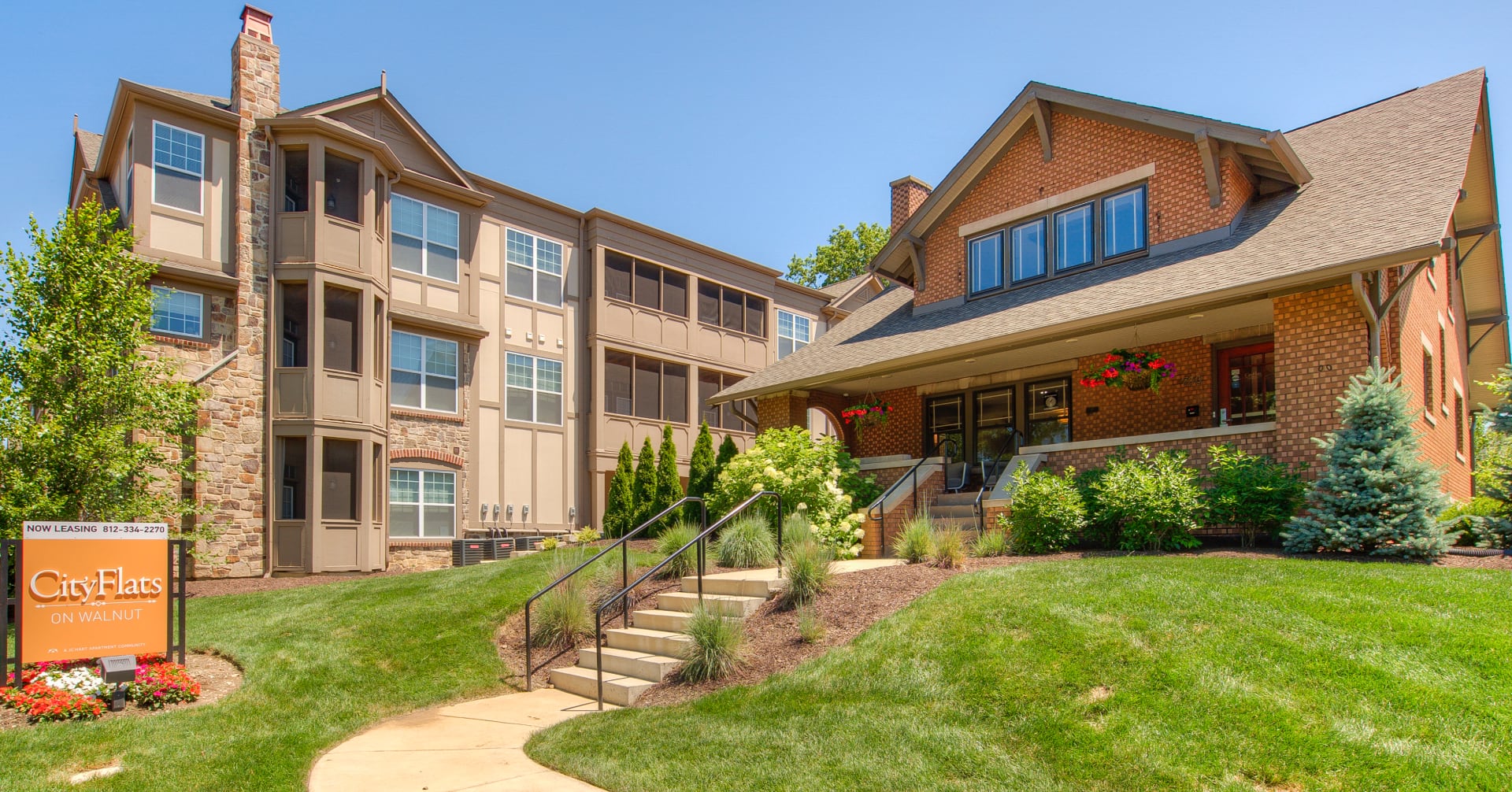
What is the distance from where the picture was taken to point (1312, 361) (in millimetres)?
11500

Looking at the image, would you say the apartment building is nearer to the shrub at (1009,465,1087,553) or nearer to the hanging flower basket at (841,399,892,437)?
the hanging flower basket at (841,399,892,437)

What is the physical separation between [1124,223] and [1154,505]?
615 centimetres

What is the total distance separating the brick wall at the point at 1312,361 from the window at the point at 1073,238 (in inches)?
174

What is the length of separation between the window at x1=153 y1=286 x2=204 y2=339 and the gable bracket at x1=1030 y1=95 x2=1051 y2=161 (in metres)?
15.2

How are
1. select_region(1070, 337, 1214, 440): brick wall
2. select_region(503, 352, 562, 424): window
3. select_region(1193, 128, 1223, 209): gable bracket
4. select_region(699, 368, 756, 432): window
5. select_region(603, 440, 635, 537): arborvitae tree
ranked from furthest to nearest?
select_region(699, 368, 756, 432): window, select_region(503, 352, 562, 424): window, select_region(603, 440, 635, 537): arborvitae tree, select_region(1070, 337, 1214, 440): brick wall, select_region(1193, 128, 1223, 209): gable bracket

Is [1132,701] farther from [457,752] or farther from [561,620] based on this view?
[561,620]

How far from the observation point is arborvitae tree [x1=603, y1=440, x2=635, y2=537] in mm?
21547

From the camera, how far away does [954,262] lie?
59.2 feet

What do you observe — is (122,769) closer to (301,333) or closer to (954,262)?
(301,333)

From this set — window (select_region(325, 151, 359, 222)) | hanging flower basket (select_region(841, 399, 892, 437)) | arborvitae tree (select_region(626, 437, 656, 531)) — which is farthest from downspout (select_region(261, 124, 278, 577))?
hanging flower basket (select_region(841, 399, 892, 437))

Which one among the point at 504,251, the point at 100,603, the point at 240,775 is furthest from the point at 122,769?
the point at 504,251

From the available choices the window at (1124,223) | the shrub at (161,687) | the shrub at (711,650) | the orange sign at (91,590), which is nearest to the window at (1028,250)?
the window at (1124,223)

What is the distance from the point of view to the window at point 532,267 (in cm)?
2330

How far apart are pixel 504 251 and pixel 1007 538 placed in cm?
1514
